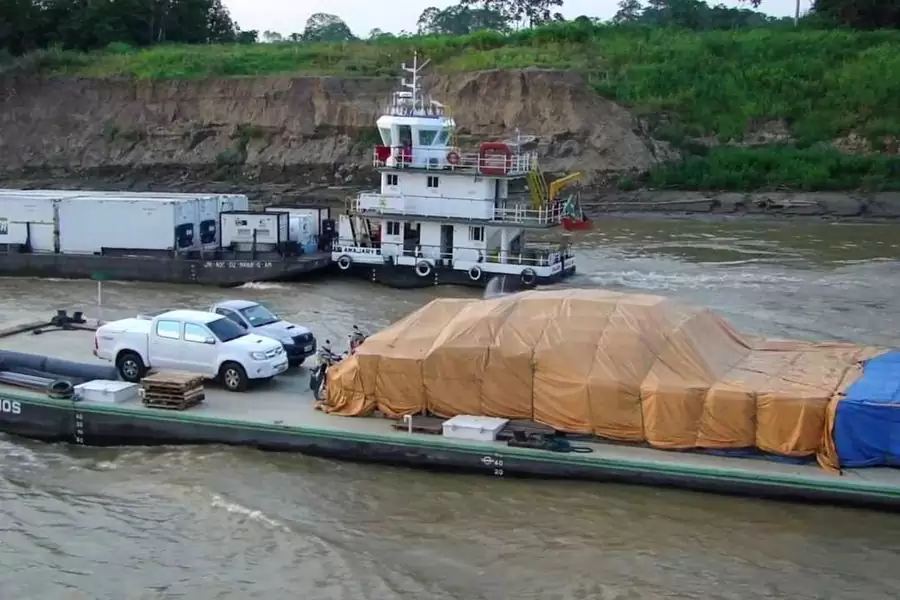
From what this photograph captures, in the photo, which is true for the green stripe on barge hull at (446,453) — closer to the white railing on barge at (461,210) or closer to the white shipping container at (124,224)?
the white railing on barge at (461,210)

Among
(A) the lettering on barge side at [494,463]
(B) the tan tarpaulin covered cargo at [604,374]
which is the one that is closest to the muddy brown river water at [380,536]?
(A) the lettering on barge side at [494,463]

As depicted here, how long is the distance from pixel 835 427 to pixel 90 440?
1139 cm

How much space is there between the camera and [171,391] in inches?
712

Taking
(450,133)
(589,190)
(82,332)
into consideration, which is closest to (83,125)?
(589,190)

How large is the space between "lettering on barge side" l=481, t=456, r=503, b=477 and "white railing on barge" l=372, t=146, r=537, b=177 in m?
19.2

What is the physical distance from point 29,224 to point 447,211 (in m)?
14.8

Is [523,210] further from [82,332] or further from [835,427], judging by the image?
[835,427]

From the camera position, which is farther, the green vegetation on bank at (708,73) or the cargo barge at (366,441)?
the green vegetation on bank at (708,73)

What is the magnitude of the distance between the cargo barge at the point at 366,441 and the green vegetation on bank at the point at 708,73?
47099mm

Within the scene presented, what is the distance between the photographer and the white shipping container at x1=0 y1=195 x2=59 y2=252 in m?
39.0

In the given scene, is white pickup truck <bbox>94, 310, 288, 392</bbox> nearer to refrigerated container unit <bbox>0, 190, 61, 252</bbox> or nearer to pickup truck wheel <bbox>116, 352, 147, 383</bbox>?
pickup truck wheel <bbox>116, 352, 147, 383</bbox>

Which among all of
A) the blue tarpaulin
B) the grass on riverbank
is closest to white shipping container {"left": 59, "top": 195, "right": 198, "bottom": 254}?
the blue tarpaulin

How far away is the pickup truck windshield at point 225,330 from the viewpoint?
19.2 metres

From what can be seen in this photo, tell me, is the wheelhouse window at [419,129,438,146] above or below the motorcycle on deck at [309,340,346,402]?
above
